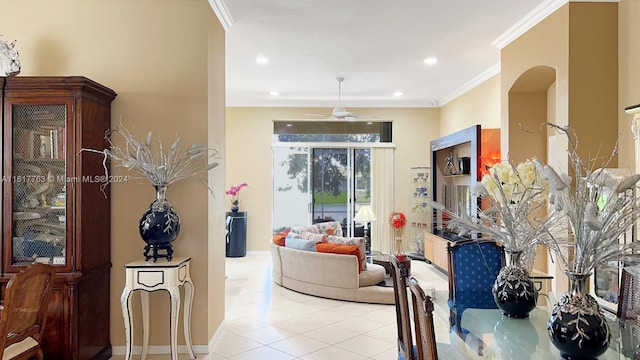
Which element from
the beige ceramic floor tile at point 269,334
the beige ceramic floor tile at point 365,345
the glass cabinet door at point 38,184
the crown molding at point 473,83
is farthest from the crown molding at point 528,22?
the glass cabinet door at point 38,184

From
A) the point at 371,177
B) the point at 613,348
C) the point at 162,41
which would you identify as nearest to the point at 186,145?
the point at 162,41

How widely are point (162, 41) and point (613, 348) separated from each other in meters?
3.79

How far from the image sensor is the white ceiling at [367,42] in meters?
3.98

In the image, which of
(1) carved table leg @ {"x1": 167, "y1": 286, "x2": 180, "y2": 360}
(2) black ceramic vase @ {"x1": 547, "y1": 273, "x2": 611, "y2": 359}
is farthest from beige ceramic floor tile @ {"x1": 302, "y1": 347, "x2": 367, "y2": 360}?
(2) black ceramic vase @ {"x1": 547, "y1": 273, "x2": 611, "y2": 359}

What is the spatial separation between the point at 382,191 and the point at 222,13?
18.2 ft

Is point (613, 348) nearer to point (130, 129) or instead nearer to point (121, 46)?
point (130, 129)

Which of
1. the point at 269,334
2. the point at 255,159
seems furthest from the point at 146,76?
the point at 255,159

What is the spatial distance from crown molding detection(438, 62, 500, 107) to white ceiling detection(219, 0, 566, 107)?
0.8 inches

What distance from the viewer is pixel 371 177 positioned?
8766mm

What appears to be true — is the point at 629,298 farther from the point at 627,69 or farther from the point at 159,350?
the point at 159,350

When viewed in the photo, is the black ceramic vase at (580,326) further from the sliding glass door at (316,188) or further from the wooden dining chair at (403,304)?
the sliding glass door at (316,188)

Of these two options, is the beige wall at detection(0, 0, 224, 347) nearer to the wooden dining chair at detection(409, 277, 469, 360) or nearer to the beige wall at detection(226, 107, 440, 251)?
the wooden dining chair at detection(409, 277, 469, 360)

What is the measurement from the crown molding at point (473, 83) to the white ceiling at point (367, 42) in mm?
21

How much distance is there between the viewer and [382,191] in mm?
8742
